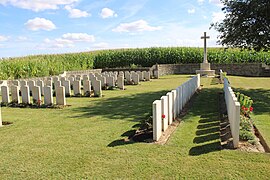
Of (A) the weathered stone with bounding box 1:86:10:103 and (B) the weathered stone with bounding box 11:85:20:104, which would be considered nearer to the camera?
(A) the weathered stone with bounding box 1:86:10:103

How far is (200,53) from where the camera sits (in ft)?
97.7

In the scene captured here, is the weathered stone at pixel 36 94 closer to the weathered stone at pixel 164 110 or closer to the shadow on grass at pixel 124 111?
the shadow on grass at pixel 124 111

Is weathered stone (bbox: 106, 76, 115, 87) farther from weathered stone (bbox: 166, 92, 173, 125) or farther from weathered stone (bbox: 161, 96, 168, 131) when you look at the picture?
weathered stone (bbox: 161, 96, 168, 131)

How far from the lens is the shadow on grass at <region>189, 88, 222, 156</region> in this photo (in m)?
4.81

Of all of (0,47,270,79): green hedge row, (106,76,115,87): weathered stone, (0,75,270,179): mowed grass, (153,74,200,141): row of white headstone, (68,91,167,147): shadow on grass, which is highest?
(0,47,270,79): green hedge row

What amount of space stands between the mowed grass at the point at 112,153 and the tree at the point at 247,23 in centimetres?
685

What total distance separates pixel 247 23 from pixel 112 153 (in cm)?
1070

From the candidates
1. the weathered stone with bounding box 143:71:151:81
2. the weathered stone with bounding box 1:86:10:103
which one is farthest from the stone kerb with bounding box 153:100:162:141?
the weathered stone with bounding box 143:71:151:81

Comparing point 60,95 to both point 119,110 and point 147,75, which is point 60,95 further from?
point 147,75

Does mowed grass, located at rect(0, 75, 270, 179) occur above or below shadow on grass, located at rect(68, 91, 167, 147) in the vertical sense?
below

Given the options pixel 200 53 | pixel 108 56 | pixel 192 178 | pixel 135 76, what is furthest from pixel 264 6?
pixel 108 56

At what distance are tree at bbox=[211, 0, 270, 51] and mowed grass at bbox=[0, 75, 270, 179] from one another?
685 centimetres

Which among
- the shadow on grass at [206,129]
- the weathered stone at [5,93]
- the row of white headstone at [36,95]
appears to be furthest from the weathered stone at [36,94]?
the shadow on grass at [206,129]

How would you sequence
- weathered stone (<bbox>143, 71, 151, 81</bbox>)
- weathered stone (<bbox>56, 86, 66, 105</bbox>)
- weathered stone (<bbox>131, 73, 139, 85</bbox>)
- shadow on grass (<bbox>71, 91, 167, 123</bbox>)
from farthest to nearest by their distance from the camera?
weathered stone (<bbox>143, 71, 151, 81</bbox>) < weathered stone (<bbox>131, 73, 139, 85</bbox>) < weathered stone (<bbox>56, 86, 66, 105</bbox>) < shadow on grass (<bbox>71, 91, 167, 123</bbox>)
